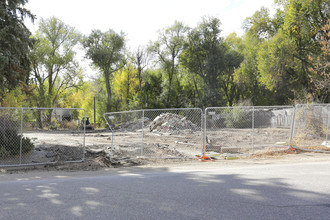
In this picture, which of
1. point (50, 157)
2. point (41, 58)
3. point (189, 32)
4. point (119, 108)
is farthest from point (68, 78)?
point (50, 157)

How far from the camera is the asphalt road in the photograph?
425 centimetres

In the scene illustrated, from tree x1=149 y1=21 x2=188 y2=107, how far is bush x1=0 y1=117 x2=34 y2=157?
121 ft

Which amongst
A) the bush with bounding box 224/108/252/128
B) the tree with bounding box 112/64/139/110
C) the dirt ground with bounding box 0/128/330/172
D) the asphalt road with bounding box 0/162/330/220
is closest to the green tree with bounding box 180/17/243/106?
the tree with bounding box 112/64/139/110

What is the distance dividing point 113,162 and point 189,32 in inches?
1594

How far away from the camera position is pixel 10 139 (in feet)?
36.3

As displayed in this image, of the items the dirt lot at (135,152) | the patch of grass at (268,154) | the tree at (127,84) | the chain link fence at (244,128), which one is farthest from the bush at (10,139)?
the tree at (127,84)

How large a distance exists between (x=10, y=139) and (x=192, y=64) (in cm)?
3866

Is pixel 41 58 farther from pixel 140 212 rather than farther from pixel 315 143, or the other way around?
pixel 140 212

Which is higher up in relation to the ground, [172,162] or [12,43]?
[12,43]

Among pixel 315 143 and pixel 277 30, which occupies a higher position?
pixel 277 30

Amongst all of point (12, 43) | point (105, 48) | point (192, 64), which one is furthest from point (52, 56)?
point (12, 43)

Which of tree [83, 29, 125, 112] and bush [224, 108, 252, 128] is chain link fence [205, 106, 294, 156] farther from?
tree [83, 29, 125, 112]

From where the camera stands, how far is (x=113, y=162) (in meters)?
10.8

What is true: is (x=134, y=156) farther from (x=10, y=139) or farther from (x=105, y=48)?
(x=105, y=48)
